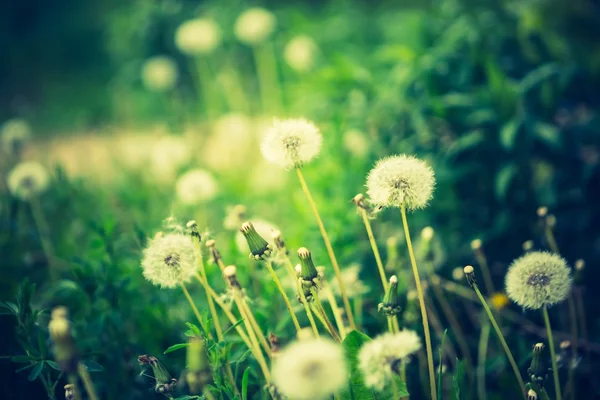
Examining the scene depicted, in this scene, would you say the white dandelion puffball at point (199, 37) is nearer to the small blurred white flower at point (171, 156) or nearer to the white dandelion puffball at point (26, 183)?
the small blurred white flower at point (171, 156)

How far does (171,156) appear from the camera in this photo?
9.58 ft

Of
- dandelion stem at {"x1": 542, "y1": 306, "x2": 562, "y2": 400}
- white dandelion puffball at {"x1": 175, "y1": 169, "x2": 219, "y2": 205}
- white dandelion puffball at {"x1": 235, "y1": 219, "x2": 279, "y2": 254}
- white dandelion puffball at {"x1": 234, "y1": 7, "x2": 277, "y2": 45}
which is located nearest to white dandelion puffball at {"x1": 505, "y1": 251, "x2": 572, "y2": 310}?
dandelion stem at {"x1": 542, "y1": 306, "x2": 562, "y2": 400}

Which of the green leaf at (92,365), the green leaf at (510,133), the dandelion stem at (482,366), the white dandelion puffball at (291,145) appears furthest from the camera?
the green leaf at (510,133)

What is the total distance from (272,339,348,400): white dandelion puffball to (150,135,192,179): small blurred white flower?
85.6 inches

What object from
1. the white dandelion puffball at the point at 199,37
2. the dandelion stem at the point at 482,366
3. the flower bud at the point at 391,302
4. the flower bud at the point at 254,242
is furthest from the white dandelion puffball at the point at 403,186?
the white dandelion puffball at the point at 199,37

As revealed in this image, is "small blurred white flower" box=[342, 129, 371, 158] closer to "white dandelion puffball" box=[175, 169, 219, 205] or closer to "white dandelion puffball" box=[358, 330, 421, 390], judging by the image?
"white dandelion puffball" box=[175, 169, 219, 205]

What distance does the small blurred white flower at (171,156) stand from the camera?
9.61 feet

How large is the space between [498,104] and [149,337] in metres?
1.76

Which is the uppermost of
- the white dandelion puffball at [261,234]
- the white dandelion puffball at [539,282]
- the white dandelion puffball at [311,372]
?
the white dandelion puffball at [261,234]

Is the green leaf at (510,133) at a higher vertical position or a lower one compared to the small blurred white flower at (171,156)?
lower

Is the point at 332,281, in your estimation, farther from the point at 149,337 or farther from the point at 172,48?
the point at 172,48

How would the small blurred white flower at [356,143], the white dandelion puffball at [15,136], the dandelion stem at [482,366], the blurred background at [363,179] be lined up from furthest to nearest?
the white dandelion puffball at [15,136] → the small blurred white flower at [356,143] → the blurred background at [363,179] → the dandelion stem at [482,366]

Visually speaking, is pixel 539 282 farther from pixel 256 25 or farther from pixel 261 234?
pixel 256 25

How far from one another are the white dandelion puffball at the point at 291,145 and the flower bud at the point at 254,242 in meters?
0.21
